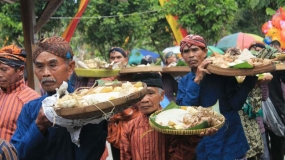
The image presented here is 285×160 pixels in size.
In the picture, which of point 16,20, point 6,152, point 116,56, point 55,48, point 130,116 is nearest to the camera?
point 6,152

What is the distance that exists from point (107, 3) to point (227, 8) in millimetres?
6017

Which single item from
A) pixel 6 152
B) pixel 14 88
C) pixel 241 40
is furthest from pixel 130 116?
pixel 241 40

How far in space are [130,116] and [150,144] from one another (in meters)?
1.18

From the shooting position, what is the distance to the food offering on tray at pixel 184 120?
3.73 meters

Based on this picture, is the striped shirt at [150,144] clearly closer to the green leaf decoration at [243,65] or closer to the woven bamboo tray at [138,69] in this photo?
the green leaf decoration at [243,65]

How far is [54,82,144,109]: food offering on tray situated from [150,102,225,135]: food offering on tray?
689 mm

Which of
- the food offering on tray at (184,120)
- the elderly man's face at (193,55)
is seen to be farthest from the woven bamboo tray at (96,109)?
the elderly man's face at (193,55)

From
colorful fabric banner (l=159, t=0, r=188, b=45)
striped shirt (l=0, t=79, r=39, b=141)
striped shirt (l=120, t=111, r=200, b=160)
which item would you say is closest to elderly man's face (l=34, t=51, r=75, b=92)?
striped shirt (l=120, t=111, r=200, b=160)

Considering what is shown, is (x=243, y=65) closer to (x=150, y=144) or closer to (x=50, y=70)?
(x=150, y=144)

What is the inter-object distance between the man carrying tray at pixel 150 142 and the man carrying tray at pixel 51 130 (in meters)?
0.87

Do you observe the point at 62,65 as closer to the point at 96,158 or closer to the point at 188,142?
the point at 96,158

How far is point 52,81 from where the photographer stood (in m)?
3.22

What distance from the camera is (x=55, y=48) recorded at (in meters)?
3.28

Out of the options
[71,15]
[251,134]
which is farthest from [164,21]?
[251,134]
